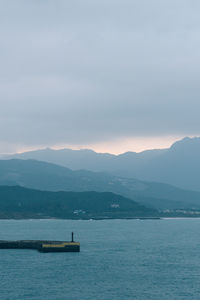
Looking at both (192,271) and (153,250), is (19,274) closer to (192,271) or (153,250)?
(192,271)

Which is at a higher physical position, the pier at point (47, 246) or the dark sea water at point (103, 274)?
the pier at point (47, 246)

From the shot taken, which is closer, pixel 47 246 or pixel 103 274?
pixel 103 274

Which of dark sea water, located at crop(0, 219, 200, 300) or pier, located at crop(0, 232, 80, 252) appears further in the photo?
pier, located at crop(0, 232, 80, 252)

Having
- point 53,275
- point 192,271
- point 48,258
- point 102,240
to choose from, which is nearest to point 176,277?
point 192,271

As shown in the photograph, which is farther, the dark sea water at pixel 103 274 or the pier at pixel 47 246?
the pier at pixel 47 246

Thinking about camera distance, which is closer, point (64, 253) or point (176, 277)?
point (176, 277)

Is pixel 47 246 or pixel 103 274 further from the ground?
pixel 47 246

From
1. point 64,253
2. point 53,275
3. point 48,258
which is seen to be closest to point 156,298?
point 53,275

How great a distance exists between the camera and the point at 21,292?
297ft

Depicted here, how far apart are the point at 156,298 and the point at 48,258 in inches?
2055

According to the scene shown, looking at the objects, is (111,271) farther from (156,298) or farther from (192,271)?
(156,298)

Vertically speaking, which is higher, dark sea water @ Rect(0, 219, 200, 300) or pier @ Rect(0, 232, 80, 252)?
pier @ Rect(0, 232, 80, 252)

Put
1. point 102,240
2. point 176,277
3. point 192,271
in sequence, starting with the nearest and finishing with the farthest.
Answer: point 176,277, point 192,271, point 102,240

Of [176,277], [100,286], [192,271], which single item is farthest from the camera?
[192,271]
